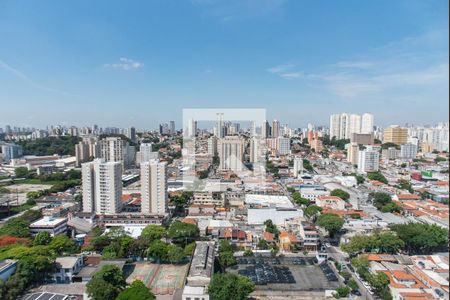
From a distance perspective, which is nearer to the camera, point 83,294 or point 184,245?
point 83,294

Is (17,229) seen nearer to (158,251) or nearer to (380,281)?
(158,251)

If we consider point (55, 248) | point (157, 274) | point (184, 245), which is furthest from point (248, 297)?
point (55, 248)

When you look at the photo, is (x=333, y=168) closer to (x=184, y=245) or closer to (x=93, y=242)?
(x=184, y=245)

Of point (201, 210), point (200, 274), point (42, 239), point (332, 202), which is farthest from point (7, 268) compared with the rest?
point (332, 202)

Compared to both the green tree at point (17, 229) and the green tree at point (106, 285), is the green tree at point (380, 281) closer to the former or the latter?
the green tree at point (106, 285)

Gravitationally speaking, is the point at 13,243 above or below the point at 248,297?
above

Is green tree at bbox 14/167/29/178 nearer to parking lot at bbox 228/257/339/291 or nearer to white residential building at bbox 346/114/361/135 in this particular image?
parking lot at bbox 228/257/339/291

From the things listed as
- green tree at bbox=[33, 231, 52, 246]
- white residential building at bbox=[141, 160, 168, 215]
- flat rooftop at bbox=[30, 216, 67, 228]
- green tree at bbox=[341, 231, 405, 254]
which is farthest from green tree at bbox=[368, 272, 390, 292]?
flat rooftop at bbox=[30, 216, 67, 228]
